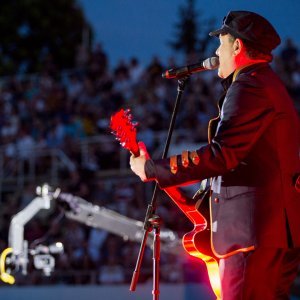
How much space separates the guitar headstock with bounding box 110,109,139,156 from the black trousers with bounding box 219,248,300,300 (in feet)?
2.27

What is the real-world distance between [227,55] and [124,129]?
2.01 ft

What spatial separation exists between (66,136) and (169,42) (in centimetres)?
3033

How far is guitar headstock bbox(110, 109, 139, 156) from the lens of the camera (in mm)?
3621

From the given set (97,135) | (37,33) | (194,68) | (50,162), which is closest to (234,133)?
(194,68)

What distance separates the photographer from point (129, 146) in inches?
143

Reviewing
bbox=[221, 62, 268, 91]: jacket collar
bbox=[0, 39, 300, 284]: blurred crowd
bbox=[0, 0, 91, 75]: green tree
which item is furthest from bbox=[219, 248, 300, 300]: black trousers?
bbox=[0, 0, 91, 75]: green tree

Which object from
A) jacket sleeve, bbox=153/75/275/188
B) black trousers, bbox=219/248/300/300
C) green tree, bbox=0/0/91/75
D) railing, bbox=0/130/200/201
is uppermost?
green tree, bbox=0/0/91/75

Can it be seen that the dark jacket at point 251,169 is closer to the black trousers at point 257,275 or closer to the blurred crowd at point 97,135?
the black trousers at point 257,275

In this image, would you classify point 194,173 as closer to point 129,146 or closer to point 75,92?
point 129,146

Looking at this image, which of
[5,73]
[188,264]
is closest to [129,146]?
[188,264]

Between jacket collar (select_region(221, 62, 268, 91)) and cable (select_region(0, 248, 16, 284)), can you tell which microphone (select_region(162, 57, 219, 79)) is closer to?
jacket collar (select_region(221, 62, 268, 91))

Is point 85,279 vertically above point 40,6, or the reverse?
point 40,6

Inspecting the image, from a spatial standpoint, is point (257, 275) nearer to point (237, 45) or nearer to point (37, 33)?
point (237, 45)

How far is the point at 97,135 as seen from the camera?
13227mm
